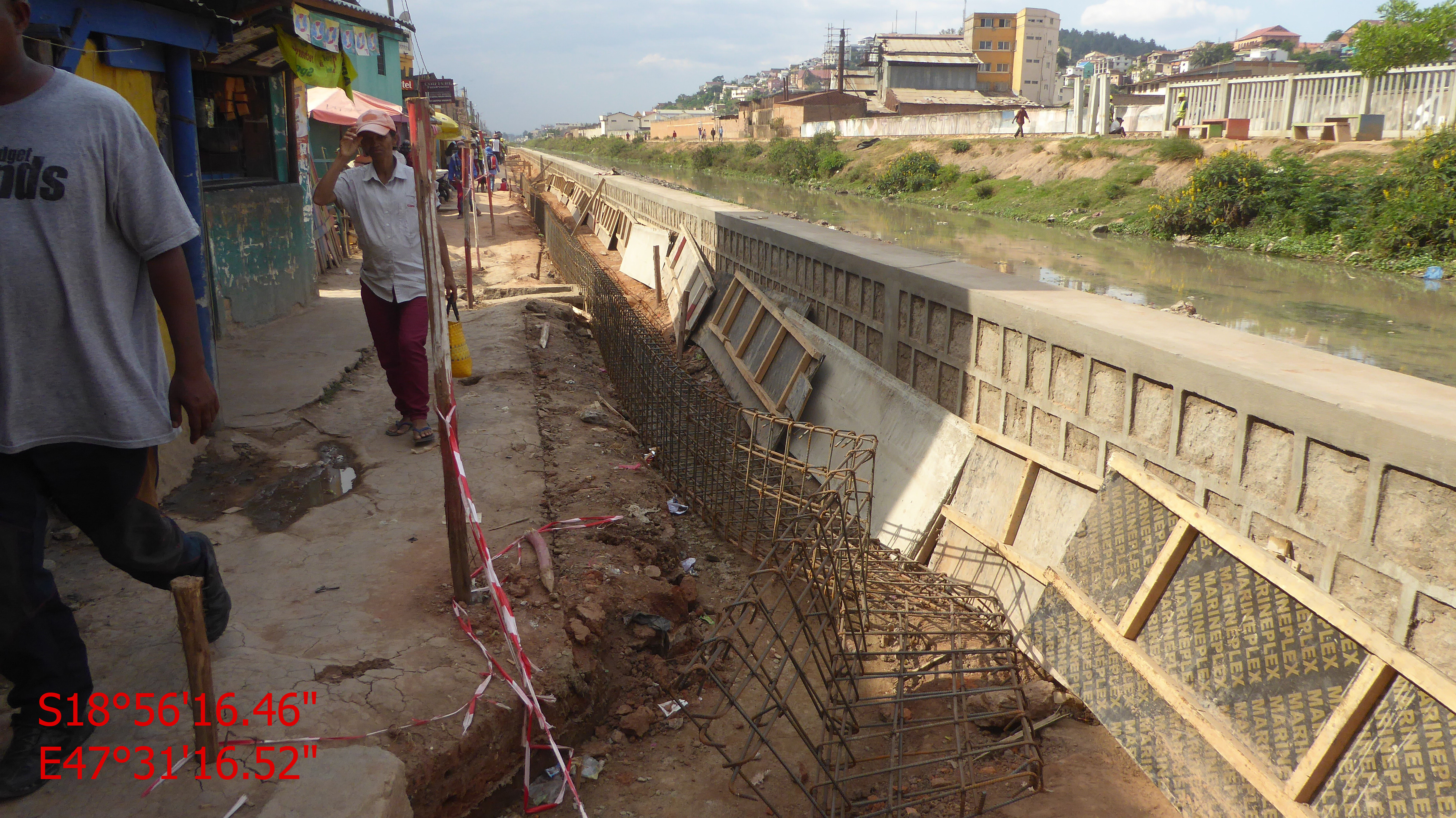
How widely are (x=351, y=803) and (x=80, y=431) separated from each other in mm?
1171

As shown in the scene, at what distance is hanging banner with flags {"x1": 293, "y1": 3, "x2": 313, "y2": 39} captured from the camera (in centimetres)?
590

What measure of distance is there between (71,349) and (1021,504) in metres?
4.10

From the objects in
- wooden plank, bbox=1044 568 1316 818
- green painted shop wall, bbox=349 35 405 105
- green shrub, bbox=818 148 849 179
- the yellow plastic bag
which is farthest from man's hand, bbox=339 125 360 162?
green shrub, bbox=818 148 849 179

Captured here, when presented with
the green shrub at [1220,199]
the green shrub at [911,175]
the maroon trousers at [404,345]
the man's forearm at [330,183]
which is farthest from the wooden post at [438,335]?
the green shrub at [911,175]

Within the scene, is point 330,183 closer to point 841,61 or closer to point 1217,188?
point 1217,188

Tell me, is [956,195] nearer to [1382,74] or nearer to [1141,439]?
[1382,74]

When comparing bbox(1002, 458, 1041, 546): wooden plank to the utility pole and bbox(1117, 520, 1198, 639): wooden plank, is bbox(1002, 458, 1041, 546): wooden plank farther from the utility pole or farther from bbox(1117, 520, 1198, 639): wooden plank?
the utility pole

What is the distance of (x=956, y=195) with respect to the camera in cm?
2905

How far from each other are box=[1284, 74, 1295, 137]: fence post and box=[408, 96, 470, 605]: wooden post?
84.0 ft

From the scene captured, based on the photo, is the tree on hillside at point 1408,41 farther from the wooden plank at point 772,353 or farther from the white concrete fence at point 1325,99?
the wooden plank at point 772,353

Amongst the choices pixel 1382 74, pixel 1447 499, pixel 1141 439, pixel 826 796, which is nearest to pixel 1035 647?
pixel 1141 439

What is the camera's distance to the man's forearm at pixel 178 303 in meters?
2.32

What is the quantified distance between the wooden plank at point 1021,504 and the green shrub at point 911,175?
2778cm

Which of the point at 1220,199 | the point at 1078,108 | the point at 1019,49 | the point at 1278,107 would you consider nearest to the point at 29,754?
the point at 1220,199
